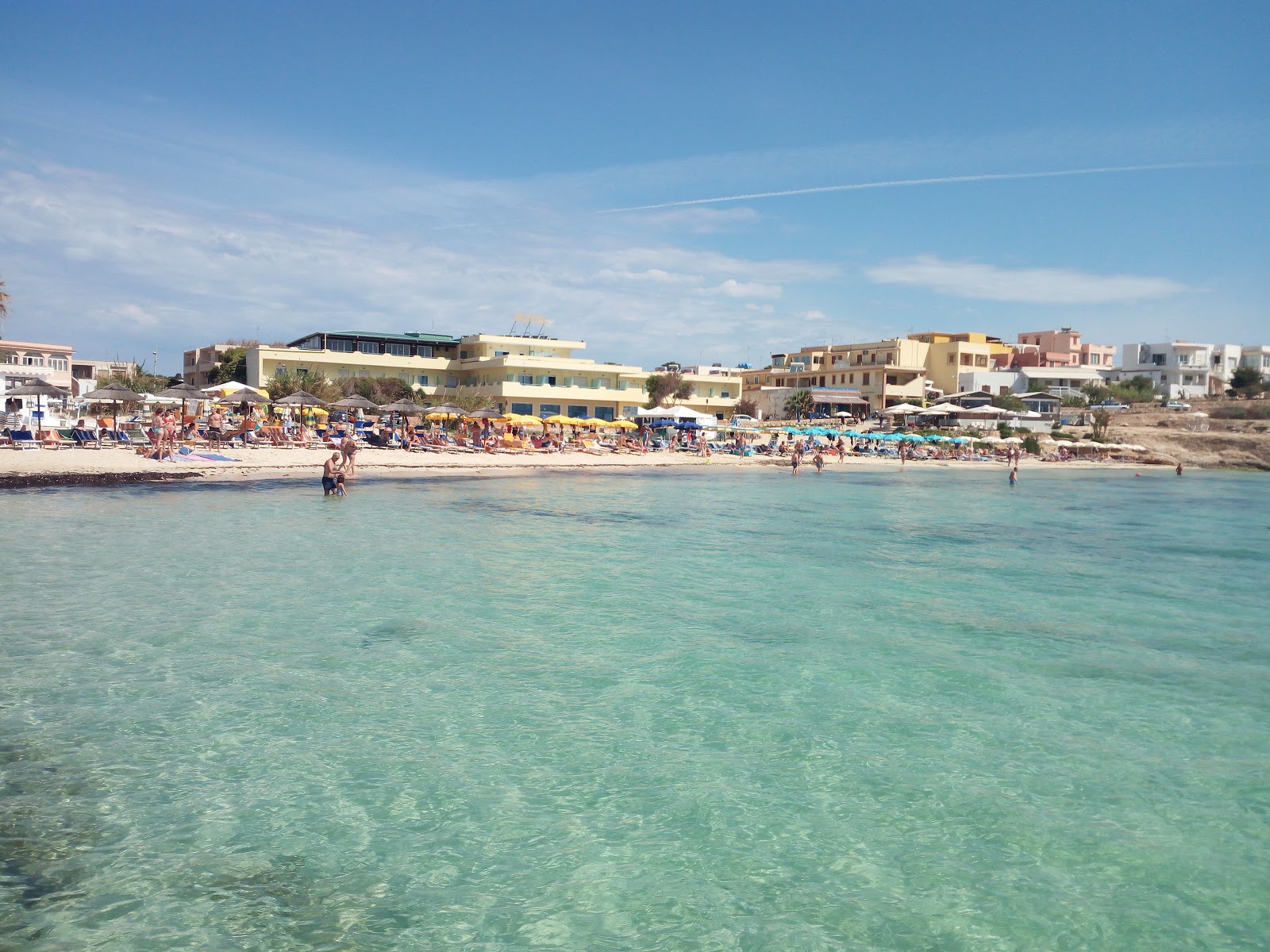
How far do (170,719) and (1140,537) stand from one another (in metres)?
22.1

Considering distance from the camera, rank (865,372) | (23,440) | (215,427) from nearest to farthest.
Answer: (23,440) → (215,427) → (865,372)

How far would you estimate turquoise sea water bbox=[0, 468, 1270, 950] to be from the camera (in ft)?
15.5

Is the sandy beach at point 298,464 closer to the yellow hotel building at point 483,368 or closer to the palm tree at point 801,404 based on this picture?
the yellow hotel building at point 483,368

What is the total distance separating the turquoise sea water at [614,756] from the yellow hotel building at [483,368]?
3831 centimetres

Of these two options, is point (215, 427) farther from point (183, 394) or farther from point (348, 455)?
point (348, 455)

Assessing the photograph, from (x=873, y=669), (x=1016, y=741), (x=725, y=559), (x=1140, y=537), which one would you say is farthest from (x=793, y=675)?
(x=1140, y=537)

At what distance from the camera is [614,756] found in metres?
6.83

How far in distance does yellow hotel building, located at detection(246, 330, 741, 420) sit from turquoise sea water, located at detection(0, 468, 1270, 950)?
38.3 m

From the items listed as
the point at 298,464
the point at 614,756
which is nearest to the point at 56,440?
the point at 298,464

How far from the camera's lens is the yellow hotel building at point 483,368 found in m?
52.0

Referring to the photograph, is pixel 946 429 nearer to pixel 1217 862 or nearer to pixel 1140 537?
pixel 1140 537

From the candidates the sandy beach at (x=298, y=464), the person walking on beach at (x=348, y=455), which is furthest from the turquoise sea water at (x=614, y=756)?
the person walking on beach at (x=348, y=455)

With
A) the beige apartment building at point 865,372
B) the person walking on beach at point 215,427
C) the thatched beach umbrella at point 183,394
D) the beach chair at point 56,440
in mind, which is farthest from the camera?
the beige apartment building at point 865,372

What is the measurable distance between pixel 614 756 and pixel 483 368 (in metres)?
48.8
